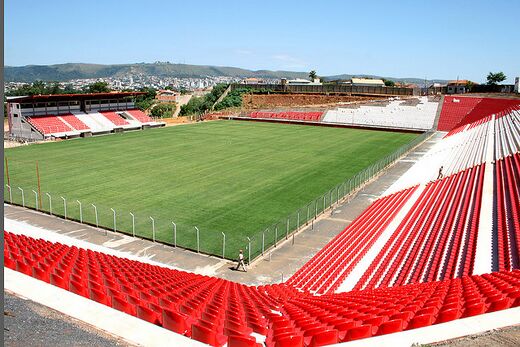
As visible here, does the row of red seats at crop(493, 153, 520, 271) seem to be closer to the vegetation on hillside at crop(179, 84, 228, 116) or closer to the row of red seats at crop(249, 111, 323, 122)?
the row of red seats at crop(249, 111, 323, 122)

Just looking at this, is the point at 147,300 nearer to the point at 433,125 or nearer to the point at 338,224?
the point at 338,224

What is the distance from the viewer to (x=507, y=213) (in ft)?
53.7

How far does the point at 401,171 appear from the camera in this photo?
116ft

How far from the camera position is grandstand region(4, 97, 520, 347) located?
6.61m

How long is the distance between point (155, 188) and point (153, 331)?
22620 mm

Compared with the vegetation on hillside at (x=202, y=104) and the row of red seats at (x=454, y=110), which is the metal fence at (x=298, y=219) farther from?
the vegetation on hillside at (x=202, y=104)

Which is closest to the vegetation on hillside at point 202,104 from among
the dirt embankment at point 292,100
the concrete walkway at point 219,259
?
the dirt embankment at point 292,100

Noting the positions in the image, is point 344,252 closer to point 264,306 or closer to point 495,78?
point 264,306

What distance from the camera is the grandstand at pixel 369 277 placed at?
6.61 meters

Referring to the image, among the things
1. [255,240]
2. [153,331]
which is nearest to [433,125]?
[255,240]

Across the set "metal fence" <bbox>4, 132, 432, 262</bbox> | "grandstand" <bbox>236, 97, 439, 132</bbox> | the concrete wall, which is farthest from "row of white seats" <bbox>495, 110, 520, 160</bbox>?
the concrete wall

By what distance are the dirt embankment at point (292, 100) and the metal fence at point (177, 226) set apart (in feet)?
224

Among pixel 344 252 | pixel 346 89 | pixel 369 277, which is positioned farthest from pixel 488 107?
pixel 369 277

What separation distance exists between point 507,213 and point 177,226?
13969mm
